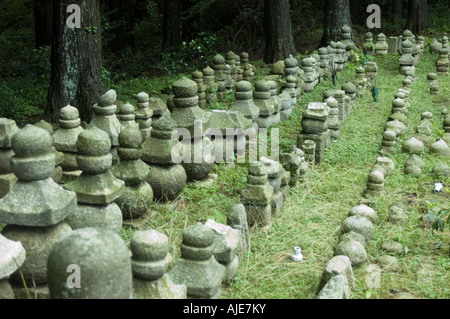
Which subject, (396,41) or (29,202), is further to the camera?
(396,41)

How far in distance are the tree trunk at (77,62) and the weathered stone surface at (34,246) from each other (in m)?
3.95

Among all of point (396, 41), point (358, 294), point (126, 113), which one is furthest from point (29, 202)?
point (396, 41)

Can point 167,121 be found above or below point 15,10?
below

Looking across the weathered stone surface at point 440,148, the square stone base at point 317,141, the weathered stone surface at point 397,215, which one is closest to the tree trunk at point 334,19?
the weathered stone surface at point 440,148

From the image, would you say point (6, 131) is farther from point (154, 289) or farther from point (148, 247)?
point (154, 289)

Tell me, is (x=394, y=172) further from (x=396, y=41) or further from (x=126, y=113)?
(x=396, y=41)

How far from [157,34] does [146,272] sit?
60.1 feet

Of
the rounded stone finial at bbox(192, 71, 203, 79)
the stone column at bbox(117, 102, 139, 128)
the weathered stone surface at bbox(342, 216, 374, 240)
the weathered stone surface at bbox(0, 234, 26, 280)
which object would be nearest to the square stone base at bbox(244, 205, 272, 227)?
the weathered stone surface at bbox(342, 216, 374, 240)

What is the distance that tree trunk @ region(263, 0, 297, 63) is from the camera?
11.8 meters

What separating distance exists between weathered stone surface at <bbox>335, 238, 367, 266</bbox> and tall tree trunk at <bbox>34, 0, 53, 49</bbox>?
1007 centimetres

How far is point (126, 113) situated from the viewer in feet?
19.6

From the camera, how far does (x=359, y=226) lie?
4621mm

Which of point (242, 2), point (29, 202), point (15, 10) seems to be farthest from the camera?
point (15, 10)

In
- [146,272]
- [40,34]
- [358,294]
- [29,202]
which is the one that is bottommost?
[358,294]
